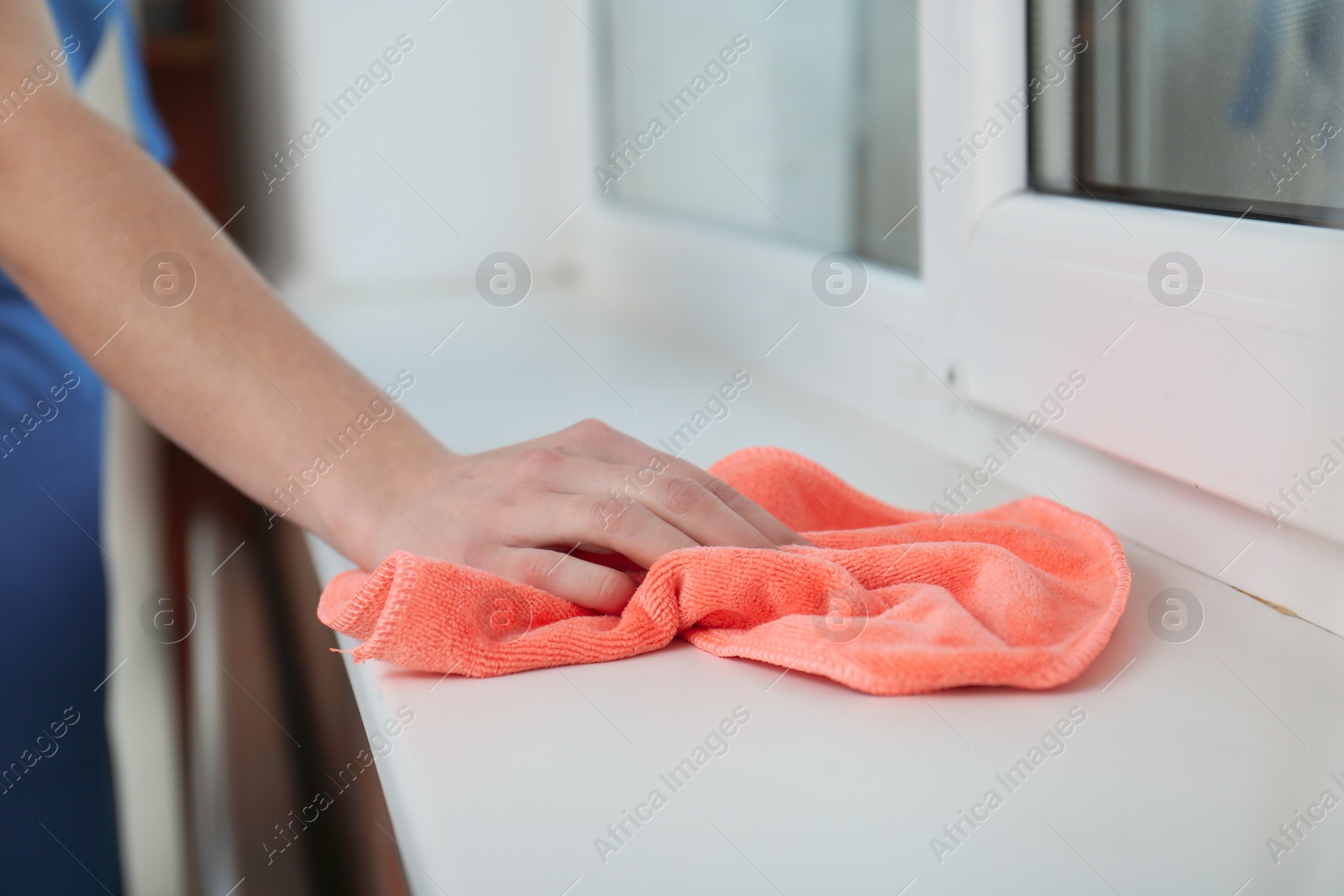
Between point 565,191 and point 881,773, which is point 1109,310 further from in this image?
point 565,191

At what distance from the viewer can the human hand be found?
0.48m

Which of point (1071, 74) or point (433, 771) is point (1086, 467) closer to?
point (1071, 74)

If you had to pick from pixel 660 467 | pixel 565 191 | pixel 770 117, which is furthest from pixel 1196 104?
pixel 565 191

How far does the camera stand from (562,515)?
49 centimetres

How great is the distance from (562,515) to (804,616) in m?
0.12

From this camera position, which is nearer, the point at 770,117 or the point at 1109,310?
the point at 1109,310

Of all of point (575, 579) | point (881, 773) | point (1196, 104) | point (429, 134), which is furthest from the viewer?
point (429, 134)

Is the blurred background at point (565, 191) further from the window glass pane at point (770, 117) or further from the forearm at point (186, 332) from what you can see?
the forearm at point (186, 332)

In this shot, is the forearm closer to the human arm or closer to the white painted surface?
the human arm

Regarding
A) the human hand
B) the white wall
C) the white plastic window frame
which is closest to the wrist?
the human hand

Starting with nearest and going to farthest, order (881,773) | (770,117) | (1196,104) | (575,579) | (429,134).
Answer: (881,773)
(575,579)
(1196,104)
(770,117)
(429,134)

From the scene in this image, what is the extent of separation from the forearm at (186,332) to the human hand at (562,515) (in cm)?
2

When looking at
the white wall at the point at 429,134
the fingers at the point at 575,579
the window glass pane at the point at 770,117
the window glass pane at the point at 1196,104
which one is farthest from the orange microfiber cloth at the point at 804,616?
the white wall at the point at 429,134

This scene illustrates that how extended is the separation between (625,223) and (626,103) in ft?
0.55
